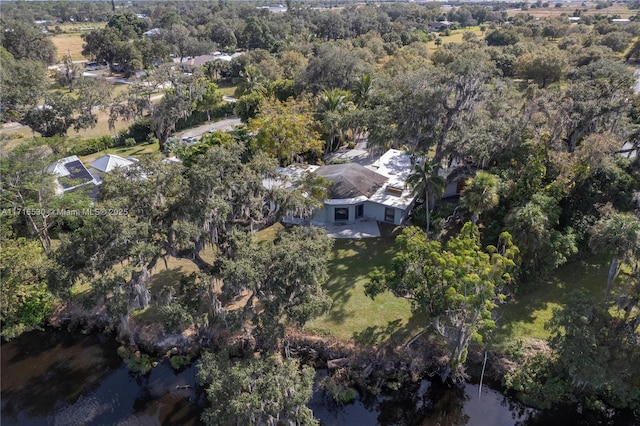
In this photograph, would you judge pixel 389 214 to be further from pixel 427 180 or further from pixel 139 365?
pixel 139 365

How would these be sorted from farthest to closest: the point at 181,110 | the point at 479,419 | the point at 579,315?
the point at 181,110 → the point at 479,419 → the point at 579,315

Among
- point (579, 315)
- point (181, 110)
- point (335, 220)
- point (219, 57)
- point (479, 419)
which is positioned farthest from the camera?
point (219, 57)

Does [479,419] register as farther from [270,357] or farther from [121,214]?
[121,214]

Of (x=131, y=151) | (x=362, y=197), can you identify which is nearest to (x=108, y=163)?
(x=131, y=151)

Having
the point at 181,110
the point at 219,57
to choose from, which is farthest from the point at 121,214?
the point at 219,57

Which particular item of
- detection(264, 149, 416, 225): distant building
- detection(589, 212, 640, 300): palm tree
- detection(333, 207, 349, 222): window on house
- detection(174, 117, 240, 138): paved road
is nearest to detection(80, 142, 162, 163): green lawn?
detection(174, 117, 240, 138): paved road

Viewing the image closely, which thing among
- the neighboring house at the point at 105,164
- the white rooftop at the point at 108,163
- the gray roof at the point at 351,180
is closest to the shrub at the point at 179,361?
the gray roof at the point at 351,180
